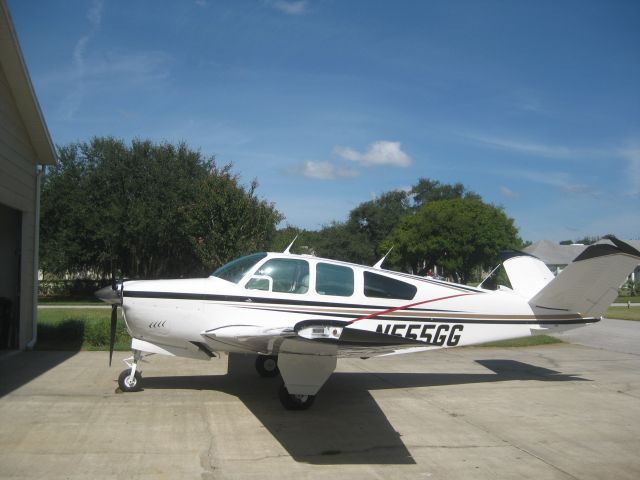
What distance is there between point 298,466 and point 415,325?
3666 mm

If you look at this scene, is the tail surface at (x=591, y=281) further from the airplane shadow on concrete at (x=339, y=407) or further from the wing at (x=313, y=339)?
the wing at (x=313, y=339)

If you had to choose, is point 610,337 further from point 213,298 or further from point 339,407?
point 213,298

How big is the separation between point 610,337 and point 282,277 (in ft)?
41.6

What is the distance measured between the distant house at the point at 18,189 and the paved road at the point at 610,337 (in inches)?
506

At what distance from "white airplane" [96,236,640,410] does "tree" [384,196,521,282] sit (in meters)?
44.4

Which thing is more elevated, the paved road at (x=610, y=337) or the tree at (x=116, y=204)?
the tree at (x=116, y=204)

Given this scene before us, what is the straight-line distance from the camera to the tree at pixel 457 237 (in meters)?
53.0

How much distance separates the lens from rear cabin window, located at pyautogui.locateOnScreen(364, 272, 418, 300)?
837cm

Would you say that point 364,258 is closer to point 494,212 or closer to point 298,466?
point 494,212

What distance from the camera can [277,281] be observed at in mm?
8055

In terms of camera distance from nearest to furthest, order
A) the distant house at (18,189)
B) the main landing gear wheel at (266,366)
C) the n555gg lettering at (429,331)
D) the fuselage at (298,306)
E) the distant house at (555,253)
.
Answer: the fuselage at (298,306), the n555gg lettering at (429,331), the main landing gear wheel at (266,366), the distant house at (18,189), the distant house at (555,253)

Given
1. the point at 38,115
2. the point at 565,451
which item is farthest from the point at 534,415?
the point at 38,115

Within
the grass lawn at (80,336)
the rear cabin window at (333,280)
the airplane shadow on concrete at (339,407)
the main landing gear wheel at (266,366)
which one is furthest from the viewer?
the grass lawn at (80,336)

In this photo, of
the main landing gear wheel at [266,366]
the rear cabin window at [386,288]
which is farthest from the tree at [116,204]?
the rear cabin window at [386,288]
